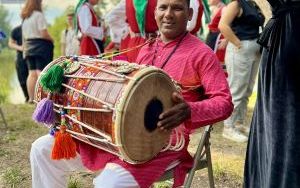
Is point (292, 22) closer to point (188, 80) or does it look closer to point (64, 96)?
point (188, 80)

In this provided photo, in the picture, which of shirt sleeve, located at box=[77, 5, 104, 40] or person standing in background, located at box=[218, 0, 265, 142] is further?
shirt sleeve, located at box=[77, 5, 104, 40]

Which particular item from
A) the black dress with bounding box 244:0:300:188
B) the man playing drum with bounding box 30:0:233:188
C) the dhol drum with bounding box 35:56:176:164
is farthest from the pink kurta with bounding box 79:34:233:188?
the black dress with bounding box 244:0:300:188

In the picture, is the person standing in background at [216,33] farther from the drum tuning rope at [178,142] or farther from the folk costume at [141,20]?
the drum tuning rope at [178,142]

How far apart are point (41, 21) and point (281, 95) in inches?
188

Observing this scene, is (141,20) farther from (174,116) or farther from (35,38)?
(35,38)

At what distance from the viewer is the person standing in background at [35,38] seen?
241 inches

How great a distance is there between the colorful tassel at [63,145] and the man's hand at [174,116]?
20.4 inches

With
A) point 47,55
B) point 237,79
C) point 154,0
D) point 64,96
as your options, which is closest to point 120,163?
point 64,96

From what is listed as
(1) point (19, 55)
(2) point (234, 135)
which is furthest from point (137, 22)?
(1) point (19, 55)

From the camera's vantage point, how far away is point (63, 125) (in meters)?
2.24

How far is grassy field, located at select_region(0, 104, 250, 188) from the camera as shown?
345 cm

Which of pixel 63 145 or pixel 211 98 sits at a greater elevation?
pixel 211 98

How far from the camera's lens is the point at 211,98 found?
214 cm

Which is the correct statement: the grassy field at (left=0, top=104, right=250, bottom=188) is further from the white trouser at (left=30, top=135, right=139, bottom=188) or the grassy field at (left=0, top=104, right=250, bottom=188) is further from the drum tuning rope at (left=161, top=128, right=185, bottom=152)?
the drum tuning rope at (left=161, top=128, right=185, bottom=152)
